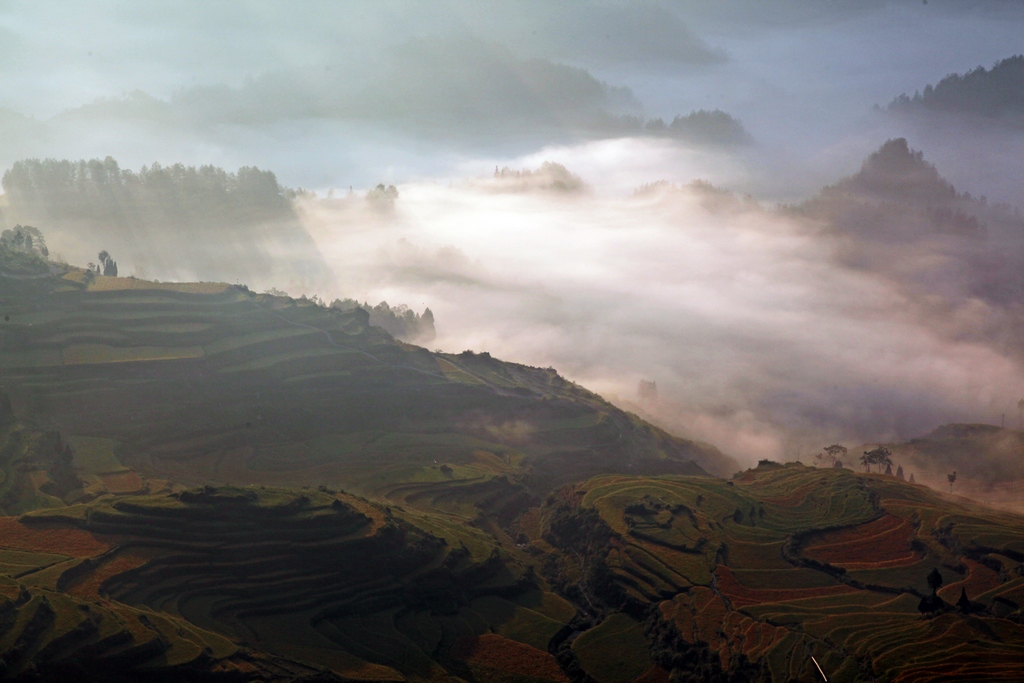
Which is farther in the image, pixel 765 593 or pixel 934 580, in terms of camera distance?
pixel 765 593

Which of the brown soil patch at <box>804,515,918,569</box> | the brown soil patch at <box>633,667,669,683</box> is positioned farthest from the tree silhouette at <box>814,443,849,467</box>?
the brown soil patch at <box>633,667,669,683</box>

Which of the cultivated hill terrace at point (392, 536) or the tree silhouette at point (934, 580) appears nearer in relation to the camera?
the cultivated hill terrace at point (392, 536)

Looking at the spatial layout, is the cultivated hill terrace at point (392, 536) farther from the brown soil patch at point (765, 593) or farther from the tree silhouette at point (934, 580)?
the tree silhouette at point (934, 580)

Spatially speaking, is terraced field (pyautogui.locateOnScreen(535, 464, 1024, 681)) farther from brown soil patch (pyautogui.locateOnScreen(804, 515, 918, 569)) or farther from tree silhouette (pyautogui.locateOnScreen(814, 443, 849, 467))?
tree silhouette (pyautogui.locateOnScreen(814, 443, 849, 467))

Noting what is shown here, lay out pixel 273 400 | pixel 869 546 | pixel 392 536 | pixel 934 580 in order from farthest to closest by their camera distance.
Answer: pixel 273 400 → pixel 869 546 → pixel 392 536 → pixel 934 580

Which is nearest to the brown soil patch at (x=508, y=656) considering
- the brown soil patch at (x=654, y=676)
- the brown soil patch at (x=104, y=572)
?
the brown soil patch at (x=654, y=676)

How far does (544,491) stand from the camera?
142 metres

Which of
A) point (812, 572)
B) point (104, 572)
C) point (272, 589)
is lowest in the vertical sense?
point (812, 572)

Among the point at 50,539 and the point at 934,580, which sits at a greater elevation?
the point at 50,539

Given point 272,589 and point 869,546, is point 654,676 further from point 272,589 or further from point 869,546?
point 272,589

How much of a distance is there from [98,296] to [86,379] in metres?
25.2

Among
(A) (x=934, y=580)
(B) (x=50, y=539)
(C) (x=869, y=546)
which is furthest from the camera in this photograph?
(C) (x=869, y=546)

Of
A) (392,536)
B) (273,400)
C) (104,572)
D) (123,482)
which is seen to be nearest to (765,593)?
(392,536)

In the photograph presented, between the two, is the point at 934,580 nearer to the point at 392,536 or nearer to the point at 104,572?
the point at 392,536
